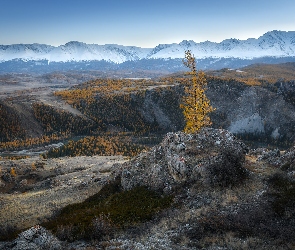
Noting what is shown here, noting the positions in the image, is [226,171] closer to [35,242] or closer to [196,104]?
[35,242]

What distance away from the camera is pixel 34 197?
44.8 meters

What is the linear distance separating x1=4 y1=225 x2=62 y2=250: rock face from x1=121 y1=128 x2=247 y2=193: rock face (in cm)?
1349

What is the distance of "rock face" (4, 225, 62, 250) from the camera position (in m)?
17.8

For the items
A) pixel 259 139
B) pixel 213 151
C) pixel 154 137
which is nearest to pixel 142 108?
pixel 154 137

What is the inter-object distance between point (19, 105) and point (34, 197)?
478ft

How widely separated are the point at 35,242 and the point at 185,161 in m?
17.4

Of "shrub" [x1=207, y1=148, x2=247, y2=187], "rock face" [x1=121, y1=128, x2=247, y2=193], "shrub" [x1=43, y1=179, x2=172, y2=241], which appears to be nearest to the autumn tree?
"rock face" [x1=121, y1=128, x2=247, y2=193]

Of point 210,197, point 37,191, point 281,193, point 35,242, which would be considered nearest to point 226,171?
point 210,197

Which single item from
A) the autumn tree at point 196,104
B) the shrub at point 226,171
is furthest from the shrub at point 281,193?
the autumn tree at point 196,104

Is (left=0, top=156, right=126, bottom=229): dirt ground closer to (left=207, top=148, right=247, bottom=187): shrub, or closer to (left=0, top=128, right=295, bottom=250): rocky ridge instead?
(left=0, top=128, right=295, bottom=250): rocky ridge

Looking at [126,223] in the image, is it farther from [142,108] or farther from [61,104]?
[61,104]

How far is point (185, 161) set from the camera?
1204 inches

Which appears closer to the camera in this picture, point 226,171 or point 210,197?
point 210,197

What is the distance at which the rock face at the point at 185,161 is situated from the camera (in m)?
28.4
